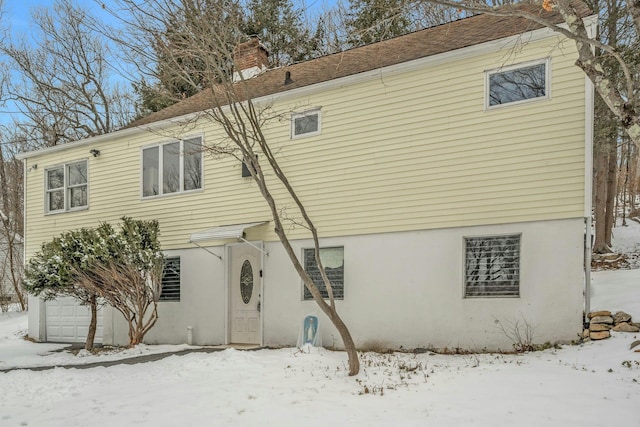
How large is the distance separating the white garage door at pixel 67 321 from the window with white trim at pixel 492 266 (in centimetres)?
897

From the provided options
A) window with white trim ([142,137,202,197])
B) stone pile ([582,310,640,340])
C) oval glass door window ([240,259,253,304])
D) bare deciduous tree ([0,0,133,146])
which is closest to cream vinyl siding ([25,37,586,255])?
window with white trim ([142,137,202,197])

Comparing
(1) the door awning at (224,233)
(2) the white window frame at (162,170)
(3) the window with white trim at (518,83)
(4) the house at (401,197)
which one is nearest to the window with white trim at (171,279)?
(4) the house at (401,197)

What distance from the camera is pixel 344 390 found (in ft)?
17.5

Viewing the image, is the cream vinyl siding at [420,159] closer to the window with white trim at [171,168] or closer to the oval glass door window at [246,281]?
the window with white trim at [171,168]

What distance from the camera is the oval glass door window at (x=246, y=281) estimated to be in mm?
9633

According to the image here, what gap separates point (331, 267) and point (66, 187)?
7.73m

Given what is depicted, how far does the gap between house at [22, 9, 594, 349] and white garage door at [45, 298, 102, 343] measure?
1080mm

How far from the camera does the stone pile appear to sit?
643 cm

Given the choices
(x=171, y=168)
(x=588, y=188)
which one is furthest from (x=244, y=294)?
(x=588, y=188)

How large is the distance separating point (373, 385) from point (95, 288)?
6194mm

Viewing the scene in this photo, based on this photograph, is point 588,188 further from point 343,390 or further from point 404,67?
point 343,390

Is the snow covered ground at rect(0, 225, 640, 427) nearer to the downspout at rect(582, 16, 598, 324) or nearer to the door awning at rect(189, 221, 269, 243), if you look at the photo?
the downspout at rect(582, 16, 598, 324)

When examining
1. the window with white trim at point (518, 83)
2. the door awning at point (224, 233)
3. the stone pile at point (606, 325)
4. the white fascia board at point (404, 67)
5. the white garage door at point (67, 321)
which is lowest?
the white garage door at point (67, 321)

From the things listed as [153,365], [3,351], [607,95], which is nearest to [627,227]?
[607,95]
